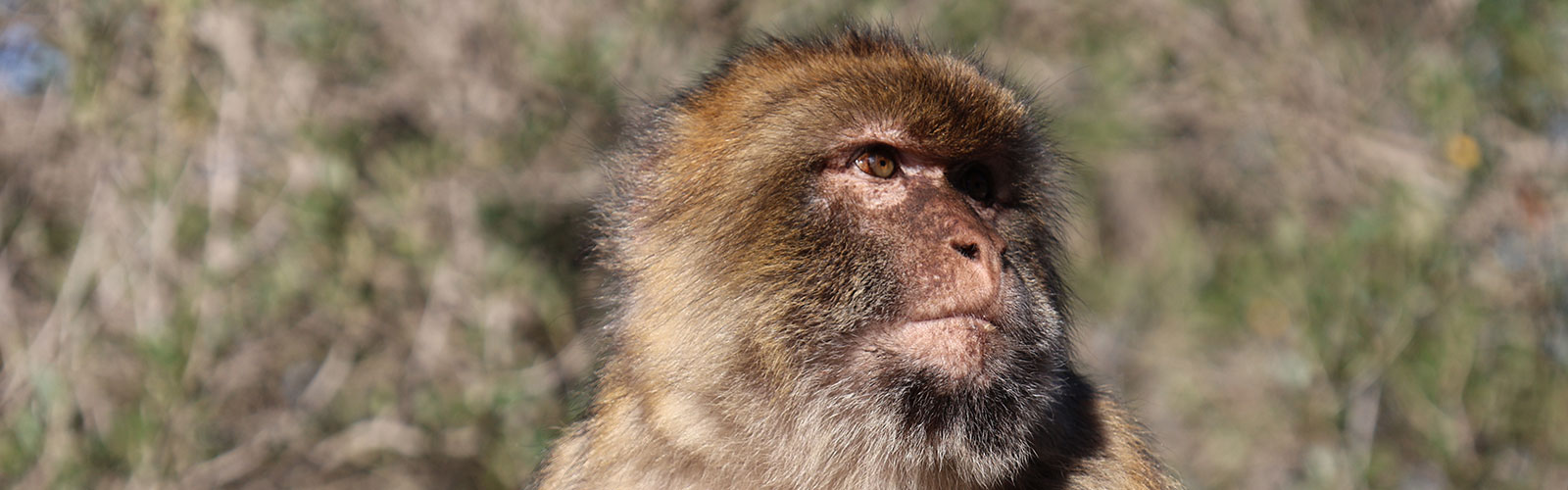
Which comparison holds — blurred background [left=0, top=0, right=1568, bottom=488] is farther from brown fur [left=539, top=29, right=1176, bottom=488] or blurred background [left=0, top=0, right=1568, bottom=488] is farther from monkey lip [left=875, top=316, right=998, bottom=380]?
monkey lip [left=875, top=316, right=998, bottom=380]

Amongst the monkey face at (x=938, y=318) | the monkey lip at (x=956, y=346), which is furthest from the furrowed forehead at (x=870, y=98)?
the monkey lip at (x=956, y=346)

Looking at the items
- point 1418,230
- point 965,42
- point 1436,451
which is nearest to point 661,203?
point 965,42

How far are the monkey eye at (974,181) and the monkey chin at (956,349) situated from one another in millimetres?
409

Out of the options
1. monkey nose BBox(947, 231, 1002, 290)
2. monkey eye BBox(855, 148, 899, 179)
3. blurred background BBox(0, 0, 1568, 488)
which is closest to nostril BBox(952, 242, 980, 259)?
monkey nose BBox(947, 231, 1002, 290)

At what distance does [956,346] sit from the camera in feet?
6.93

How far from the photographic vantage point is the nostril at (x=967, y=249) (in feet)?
6.97

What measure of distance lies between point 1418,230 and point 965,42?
68.1 inches

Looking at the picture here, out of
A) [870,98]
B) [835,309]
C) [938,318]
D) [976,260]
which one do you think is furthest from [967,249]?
[870,98]

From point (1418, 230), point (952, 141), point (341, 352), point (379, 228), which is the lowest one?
point (341, 352)

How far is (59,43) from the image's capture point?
3.98m

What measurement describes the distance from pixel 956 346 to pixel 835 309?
217 millimetres

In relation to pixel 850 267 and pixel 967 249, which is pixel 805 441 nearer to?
pixel 850 267

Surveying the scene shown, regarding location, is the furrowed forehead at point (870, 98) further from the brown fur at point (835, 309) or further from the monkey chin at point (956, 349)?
the monkey chin at point (956, 349)

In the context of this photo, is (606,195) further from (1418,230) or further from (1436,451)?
(1436,451)
